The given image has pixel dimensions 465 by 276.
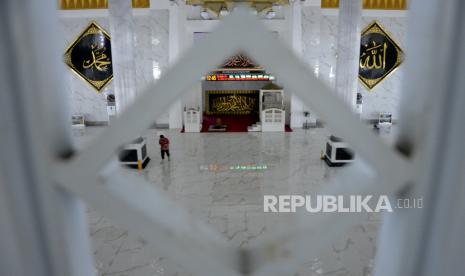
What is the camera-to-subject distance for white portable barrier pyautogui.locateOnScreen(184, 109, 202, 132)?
11.3 m

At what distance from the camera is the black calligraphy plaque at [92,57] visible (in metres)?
11.9

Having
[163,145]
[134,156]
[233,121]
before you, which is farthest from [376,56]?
[134,156]

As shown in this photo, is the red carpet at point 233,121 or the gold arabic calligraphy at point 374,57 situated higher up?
the gold arabic calligraphy at point 374,57

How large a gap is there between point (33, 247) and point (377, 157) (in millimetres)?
635

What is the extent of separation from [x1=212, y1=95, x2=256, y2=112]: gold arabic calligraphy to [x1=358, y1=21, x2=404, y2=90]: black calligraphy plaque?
467 centimetres

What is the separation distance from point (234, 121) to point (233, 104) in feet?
5.61

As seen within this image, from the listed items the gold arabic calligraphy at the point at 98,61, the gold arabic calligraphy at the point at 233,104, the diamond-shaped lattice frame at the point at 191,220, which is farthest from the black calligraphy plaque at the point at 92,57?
the diamond-shaped lattice frame at the point at 191,220

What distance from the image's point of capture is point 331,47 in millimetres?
11930

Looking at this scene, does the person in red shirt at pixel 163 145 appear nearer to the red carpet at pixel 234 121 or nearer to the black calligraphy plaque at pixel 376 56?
the red carpet at pixel 234 121

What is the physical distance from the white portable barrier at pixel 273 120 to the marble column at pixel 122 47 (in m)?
4.95

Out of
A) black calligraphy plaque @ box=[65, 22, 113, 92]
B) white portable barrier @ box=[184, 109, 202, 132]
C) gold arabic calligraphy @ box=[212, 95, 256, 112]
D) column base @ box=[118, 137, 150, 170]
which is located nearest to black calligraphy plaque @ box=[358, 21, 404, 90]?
gold arabic calligraphy @ box=[212, 95, 256, 112]

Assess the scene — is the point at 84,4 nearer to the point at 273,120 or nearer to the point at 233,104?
the point at 233,104

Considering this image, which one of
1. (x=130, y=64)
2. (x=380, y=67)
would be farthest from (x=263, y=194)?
(x=380, y=67)

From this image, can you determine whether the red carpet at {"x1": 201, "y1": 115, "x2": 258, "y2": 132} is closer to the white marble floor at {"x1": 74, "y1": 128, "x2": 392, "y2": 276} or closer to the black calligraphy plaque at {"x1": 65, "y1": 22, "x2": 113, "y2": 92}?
the white marble floor at {"x1": 74, "y1": 128, "x2": 392, "y2": 276}
